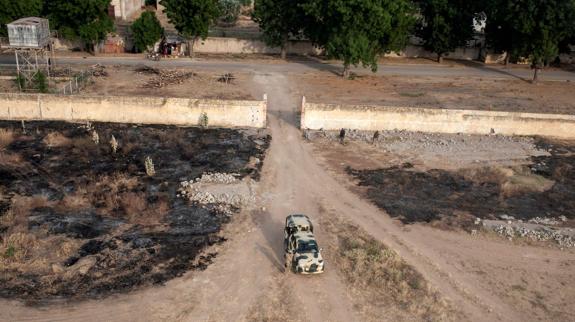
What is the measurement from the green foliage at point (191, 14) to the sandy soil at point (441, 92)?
Result: 11462 mm

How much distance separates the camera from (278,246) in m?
22.5

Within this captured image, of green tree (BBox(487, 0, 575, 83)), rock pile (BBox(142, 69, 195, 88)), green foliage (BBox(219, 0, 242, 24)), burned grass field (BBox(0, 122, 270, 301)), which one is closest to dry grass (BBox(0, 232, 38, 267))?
burned grass field (BBox(0, 122, 270, 301))

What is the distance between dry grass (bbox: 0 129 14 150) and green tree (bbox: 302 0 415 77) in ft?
90.1

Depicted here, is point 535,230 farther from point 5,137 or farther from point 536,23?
point 5,137

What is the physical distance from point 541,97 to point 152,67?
123 feet

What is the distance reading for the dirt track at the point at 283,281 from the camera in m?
18.1

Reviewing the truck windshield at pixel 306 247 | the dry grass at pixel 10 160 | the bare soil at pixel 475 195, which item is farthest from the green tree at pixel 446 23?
the dry grass at pixel 10 160

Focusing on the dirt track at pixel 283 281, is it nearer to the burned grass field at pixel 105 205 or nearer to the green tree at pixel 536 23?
the burned grass field at pixel 105 205

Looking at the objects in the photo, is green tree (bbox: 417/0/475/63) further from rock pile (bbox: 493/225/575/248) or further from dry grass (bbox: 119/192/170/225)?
dry grass (bbox: 119/192/170/225)

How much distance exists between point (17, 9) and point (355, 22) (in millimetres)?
32949

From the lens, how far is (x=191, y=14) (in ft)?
170

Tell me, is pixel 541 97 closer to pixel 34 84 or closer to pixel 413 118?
pixel 413 118

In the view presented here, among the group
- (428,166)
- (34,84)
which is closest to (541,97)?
(428,166)

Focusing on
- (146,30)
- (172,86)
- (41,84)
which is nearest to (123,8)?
(146,30)
